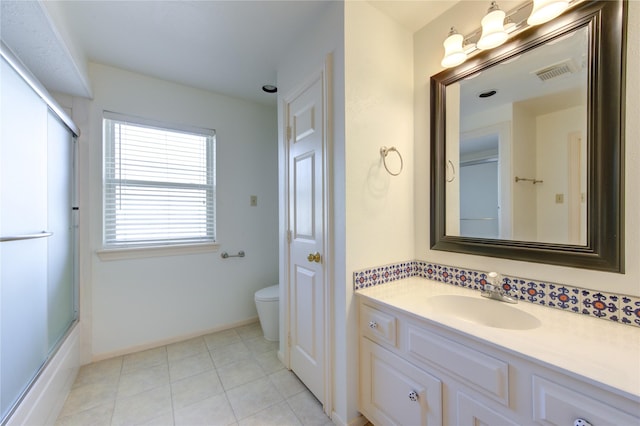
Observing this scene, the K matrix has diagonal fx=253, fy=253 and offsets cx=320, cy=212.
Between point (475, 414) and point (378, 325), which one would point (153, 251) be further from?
point (475, 414)

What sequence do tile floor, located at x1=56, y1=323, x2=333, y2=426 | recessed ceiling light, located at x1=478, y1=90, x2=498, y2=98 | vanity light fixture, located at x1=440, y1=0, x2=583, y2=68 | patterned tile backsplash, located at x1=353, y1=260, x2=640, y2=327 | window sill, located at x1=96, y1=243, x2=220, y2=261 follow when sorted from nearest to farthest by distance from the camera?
1. patterned tile backsplash, located at x1=353, y1=260, x2=640, y2=327
2. vanity light fixture, located at x1=440, y1=0, x2=583, y2=68
3. recessed ceiling light, located at x1=478, y1=90, x2=498, y2=98
4. tile floor, located at x1=56, y1=323, x2=333, y2=426
5. window sill, located at x1=96, y1=243, x2=220, y2=261

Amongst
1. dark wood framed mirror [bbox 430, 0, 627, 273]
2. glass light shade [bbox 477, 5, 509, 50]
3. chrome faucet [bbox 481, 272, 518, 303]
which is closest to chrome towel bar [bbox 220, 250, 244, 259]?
dark wood framed mirror [bbox 430, 0, 627, 273]

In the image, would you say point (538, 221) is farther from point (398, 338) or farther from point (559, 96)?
point (398, 338)

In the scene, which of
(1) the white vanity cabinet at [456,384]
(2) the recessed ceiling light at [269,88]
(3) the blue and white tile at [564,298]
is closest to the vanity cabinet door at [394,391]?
(1) the white vanity cabinet at [456,384]

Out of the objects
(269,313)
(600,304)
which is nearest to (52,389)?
(269,313)

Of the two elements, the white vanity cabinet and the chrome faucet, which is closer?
the white vanity cabinet

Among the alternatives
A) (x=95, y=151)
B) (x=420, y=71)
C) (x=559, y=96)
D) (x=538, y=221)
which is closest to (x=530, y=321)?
(x=538, y=221)

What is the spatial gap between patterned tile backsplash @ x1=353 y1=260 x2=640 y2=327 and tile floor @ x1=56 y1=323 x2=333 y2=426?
90 cm

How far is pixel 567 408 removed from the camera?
71cm

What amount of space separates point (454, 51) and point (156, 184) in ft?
8.03

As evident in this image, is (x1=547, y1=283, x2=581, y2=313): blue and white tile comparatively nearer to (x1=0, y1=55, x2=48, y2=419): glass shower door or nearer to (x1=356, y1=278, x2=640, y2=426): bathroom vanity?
(x1=356, y1=278, x2=640, y2=426): bathroom vanity

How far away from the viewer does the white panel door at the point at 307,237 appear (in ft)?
5.06

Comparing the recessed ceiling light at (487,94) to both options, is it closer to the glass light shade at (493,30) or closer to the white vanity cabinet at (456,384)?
the glass light shade at (493,30)

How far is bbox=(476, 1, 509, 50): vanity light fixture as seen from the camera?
1.19 m
